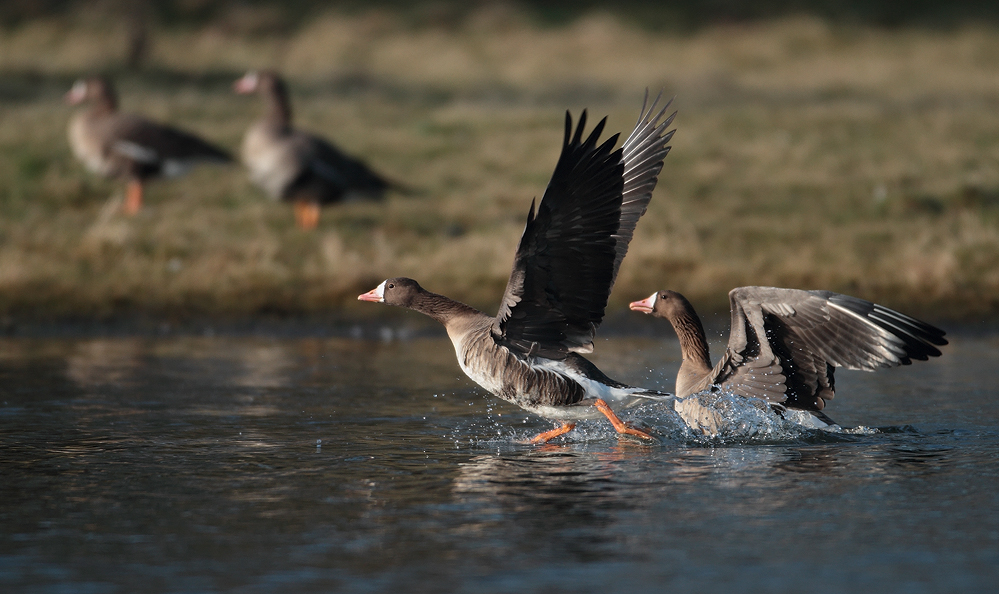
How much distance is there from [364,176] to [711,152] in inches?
203

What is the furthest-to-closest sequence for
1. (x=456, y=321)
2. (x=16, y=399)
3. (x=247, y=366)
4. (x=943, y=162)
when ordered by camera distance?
(x=943, y=162) → (x=247, y=366) → (x=16, y=399) → (x=456, y=321)

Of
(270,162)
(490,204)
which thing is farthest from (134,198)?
(490,204)

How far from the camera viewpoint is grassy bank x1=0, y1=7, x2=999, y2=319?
1402 centimetres

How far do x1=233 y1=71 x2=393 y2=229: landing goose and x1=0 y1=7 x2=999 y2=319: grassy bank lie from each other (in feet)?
1.28

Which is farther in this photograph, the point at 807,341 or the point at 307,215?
the point at 307,215

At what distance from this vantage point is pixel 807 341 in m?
8.00

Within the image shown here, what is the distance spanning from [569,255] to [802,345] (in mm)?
1672

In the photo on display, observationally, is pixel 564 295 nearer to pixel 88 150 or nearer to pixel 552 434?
pixel 552 434

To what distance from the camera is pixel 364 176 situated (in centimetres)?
1620

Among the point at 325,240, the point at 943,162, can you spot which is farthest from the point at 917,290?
the point at 325,240

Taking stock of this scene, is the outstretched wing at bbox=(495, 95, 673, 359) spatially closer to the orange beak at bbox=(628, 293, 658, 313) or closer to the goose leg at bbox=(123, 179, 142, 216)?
the orange beak at bbox=(628, 293, 658, 313)

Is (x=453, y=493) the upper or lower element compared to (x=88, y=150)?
lower

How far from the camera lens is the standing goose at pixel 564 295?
727cm

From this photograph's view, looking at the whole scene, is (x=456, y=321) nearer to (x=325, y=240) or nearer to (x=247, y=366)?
(x=247, y=366)
